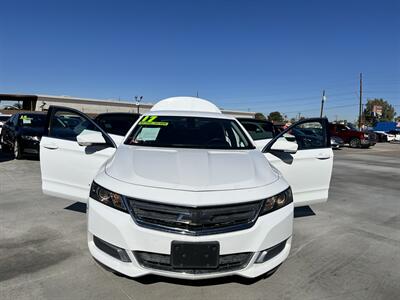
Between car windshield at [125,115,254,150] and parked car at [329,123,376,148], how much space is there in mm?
22782

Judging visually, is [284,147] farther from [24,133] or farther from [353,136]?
[353,136]

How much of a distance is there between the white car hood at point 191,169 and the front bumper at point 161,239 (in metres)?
0.31

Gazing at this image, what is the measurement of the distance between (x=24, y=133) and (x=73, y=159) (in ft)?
23.1

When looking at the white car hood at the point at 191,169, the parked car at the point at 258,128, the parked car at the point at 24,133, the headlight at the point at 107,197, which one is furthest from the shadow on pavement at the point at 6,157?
the headlight at the point at 107,197

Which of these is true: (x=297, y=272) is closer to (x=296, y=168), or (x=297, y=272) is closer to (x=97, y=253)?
(x=296, y=168)

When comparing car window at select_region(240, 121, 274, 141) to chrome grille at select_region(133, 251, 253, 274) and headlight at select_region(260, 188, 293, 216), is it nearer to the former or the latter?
headlight at select_region(260, 188, 293, 216)

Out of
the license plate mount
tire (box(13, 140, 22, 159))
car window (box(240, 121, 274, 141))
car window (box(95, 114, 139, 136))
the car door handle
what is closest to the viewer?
the license plate mount

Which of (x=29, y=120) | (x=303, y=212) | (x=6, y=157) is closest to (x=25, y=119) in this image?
(x=29, y=120)

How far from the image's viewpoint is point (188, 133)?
423 cm

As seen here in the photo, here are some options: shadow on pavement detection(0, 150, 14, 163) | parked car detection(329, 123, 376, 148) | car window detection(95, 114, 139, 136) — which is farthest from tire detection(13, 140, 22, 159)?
parked car detection(329, 123, 376, 148)

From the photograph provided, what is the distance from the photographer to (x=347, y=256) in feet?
12.8

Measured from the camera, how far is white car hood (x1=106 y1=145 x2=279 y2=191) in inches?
109

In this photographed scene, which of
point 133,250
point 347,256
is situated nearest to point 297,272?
point 347,256

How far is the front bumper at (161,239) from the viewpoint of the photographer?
254 cm
